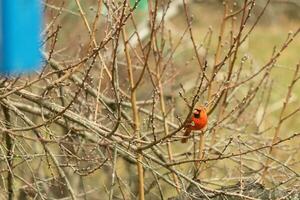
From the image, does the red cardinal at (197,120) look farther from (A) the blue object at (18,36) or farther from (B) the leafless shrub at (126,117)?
(A) the blue object at (18,36)

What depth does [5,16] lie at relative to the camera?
0.98 meters

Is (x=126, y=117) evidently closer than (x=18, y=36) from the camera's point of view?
No

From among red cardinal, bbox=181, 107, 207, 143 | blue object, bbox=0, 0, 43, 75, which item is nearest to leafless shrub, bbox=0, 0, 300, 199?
red cardinal, bbox=181, 107, 207, 143

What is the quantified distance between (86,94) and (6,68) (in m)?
4.18

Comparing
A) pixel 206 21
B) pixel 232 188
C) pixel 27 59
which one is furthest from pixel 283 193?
pixel 206 21

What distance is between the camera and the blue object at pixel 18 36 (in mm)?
984

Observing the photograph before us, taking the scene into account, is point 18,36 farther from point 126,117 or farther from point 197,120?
point 126,117

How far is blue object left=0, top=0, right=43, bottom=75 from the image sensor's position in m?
0.98

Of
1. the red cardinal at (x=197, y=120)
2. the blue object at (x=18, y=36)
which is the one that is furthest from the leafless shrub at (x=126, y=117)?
the blue object at (x=18, y=36)

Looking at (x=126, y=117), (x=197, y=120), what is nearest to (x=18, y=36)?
(x=197, y=120)

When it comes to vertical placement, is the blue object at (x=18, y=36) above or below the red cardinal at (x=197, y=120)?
below

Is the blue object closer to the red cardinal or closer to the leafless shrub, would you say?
the leafless shrub

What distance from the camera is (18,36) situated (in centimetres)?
100

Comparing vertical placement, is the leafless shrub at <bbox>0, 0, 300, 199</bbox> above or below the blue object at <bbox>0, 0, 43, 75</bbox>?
above
